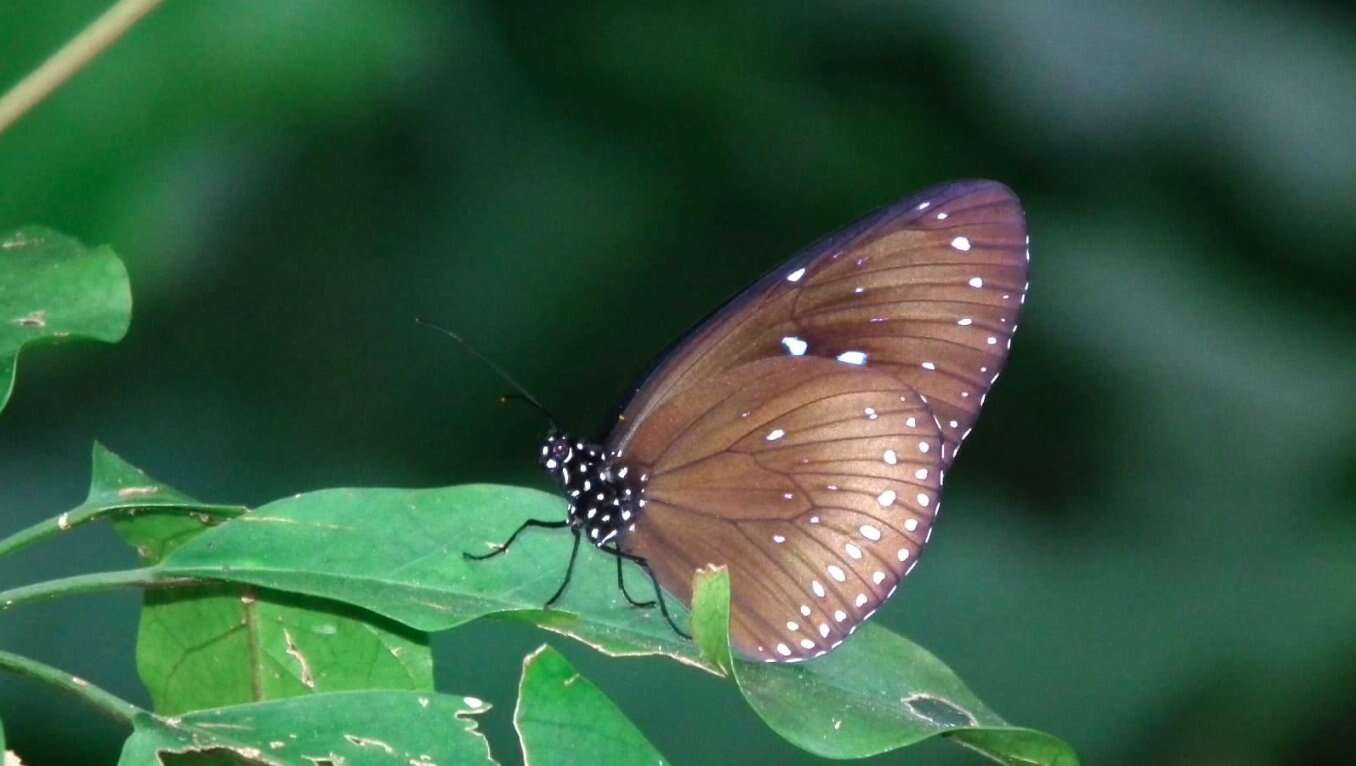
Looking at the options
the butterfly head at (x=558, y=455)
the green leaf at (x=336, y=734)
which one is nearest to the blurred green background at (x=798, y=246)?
the butterfly head at (x=558, y=455)

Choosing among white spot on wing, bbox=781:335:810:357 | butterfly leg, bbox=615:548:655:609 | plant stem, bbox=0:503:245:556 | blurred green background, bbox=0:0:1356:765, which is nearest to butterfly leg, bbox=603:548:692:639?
butterfly leg, bbox=615:548:655:609

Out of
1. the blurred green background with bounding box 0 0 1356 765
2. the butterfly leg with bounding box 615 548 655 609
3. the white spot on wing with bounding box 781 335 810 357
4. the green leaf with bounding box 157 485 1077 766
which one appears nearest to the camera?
the green leaf with bounding box 157 485 1077 766

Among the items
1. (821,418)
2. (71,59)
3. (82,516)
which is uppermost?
(71,59)

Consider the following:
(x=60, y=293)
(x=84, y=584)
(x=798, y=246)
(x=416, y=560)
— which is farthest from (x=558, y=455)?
(x=798, y=246)

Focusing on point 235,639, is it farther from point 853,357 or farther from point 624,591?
point 853,357

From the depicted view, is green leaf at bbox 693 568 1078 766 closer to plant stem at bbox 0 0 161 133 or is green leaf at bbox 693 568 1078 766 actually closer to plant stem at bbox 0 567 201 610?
plant stem at bbox 0 567 201 610

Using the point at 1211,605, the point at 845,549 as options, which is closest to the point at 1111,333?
the point at 1211,605

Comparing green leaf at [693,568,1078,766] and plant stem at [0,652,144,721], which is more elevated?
plant stem at [0,652,144,721]
